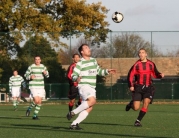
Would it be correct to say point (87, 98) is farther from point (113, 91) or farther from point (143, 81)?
point (113, 91)

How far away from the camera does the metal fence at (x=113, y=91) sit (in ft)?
116

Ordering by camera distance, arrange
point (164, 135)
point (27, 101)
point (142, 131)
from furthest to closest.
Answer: point (27, 101) → point (142, 131) → point (164, 135)

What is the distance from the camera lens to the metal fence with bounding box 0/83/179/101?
116 feet

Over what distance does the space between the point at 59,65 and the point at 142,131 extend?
24620 millimetres

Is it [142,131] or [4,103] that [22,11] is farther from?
[142,131]

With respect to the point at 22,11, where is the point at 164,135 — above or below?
below

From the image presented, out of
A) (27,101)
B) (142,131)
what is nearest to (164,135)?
(142,131)

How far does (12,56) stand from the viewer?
122 ft

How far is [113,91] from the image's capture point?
3538 cm

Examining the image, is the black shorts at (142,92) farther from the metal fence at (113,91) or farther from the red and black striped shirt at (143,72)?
the metal fence at (113,91)

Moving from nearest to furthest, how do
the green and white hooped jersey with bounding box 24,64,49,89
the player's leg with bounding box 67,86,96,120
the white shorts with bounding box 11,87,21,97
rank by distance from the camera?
1. the player's leg with bounding box 67,86,96,120
2. the green and white hooped jersey with bounding box 24,64,49,89
3. the white shorts with bounding box 11,87,21,97

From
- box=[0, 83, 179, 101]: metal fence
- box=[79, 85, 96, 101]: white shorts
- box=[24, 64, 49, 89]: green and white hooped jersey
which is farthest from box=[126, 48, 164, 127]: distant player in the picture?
box=[0, 83, 179, 101]: metal fence

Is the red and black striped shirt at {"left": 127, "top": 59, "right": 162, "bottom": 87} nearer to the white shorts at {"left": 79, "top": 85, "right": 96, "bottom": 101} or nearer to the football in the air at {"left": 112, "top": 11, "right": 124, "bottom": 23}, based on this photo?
the white shorts at {"left": 79, "top": 85, "right": 96, "bottom": 101}

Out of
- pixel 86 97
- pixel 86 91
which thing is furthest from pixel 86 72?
pixel 86 97
